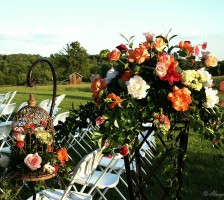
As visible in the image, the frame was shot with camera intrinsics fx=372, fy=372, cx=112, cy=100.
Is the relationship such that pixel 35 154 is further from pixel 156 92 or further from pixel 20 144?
pixel 156 92

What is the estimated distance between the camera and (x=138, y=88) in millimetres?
2240

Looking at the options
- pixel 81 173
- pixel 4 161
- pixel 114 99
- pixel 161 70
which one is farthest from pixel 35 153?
pixel 161 70

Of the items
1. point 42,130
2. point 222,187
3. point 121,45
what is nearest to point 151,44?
point 121,45

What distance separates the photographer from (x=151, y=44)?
2.51 metres

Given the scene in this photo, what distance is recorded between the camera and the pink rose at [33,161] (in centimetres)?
300

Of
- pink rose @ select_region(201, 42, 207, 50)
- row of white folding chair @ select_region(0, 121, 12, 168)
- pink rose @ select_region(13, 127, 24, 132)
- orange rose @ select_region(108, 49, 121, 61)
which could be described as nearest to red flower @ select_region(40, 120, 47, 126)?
pink rose @ select_region(13, 127, 24, 132)

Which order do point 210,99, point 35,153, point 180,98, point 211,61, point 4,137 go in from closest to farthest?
point 180,98 → point 210,99 → point 211,61 → point 35,153 → point 4,137

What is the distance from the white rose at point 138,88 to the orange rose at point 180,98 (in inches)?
6.1

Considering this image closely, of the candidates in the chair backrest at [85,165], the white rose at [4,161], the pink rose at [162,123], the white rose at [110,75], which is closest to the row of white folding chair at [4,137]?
the white rose at [4,161]

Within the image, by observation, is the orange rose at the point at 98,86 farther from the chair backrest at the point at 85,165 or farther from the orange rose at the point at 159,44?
the chair backrest at the point at 85,165

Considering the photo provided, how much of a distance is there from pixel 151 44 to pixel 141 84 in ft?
1.29

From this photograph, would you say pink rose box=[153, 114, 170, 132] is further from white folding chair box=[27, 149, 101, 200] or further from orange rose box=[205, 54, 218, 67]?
white folding chair box=[27, 149, 101, 200]

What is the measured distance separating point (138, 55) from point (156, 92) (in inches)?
10.3

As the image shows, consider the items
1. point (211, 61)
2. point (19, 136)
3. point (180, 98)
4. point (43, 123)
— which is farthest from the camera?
point (43, 123)
